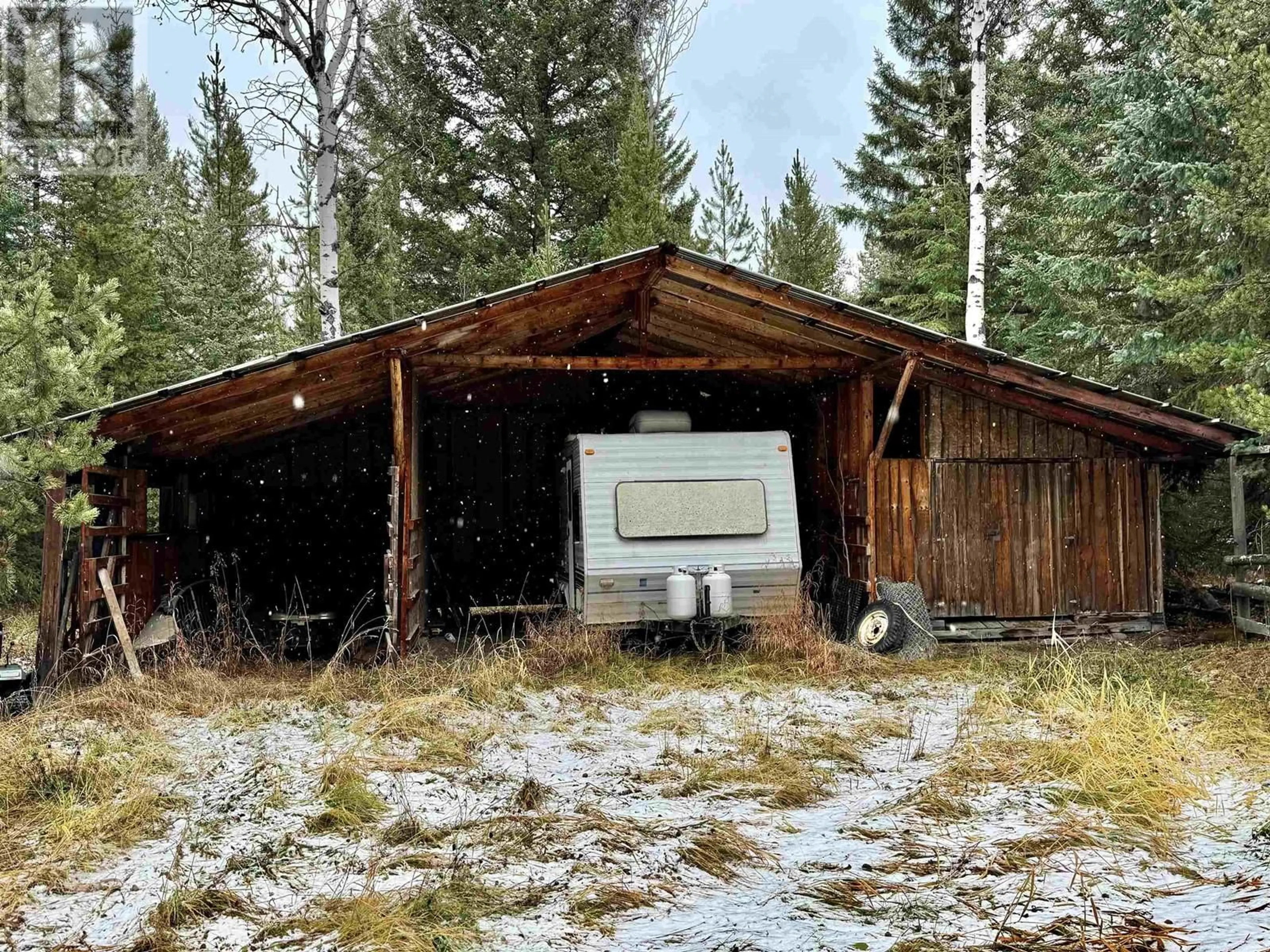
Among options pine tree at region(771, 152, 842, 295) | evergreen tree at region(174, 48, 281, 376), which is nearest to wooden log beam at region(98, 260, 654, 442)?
evergreen tree at region(174, 48, 281, 376)

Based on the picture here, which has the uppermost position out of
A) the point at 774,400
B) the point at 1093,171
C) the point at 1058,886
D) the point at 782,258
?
the point at 782,258

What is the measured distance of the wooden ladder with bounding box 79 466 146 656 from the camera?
8.49m

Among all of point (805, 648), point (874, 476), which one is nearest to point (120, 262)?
point (874, 476)

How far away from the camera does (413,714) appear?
23.5 feet

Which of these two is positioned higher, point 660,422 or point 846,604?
point 660,422

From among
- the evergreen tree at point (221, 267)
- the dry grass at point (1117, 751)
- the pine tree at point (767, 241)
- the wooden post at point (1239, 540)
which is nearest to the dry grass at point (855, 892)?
the dry grass at point (1117, 751)

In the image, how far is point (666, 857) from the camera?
4660 mm

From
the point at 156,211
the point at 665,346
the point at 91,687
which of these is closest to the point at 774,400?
the point at 665,346

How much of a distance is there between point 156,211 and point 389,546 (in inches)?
715

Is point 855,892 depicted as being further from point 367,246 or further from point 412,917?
point 367,246

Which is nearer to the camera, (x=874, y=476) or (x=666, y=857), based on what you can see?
(x=666, y=857)

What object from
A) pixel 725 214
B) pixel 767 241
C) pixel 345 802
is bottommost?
pixel 345 802

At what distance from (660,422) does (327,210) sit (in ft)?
21.6

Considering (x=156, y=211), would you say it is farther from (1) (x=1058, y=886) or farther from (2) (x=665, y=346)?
(1) (x=1058, y=886)
